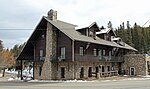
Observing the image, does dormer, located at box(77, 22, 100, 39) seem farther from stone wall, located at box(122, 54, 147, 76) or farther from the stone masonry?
stone wall, located at box(122, 54, 147, 76)

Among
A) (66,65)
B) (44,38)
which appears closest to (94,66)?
(66,65)

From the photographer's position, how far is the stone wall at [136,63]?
52469mm

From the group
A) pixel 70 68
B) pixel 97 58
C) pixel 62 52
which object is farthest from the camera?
pixel 97 58

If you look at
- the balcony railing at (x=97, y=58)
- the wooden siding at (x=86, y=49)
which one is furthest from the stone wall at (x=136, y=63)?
the wooden siding at (x=86, y=49)

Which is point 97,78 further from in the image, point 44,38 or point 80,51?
point 44,38

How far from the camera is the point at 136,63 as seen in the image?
5353 cm

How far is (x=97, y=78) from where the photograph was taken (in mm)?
43844

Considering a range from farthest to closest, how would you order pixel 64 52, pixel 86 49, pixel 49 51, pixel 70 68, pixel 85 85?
pixel 86 49 → pixel 49 51 → pixel 64 52 → pixel 70 68 → pixel 85 85

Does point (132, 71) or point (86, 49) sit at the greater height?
point (86, 49)

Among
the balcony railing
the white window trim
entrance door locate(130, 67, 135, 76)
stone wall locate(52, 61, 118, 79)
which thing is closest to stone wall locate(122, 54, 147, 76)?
entrance door locate(130, 67, 135, 76)

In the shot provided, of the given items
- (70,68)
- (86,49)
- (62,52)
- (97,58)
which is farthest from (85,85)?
(97,58)

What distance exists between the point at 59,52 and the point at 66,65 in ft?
8.15

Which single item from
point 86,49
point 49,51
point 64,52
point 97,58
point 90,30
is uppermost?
point 90,30

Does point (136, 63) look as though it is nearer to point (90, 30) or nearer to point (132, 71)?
point (132, 71)
